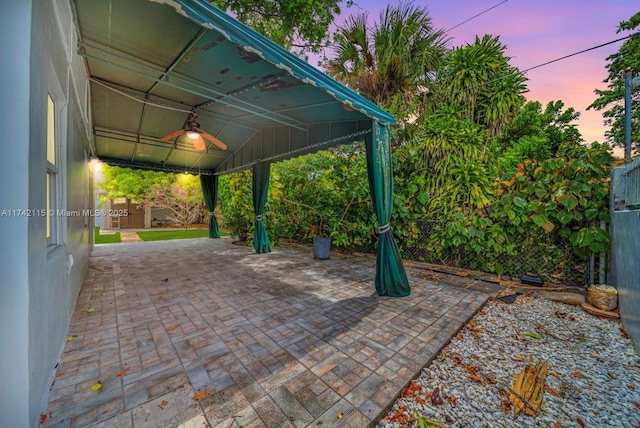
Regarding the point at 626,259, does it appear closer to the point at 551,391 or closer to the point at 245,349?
the point at 551,391

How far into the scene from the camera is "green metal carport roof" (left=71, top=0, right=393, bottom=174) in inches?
81.5

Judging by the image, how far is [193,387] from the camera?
5.02 feet

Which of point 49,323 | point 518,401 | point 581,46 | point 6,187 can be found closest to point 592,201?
point 581,46

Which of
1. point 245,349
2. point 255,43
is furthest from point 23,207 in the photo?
point 255,43

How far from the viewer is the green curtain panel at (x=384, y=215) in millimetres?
3143

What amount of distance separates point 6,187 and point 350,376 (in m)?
2.04

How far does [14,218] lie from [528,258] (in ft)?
17.0

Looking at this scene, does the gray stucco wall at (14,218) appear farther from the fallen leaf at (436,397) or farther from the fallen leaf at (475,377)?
the fallen leaf at (475,377)

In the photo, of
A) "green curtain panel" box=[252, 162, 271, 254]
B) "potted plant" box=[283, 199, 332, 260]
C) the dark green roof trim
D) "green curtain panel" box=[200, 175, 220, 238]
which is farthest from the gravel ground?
"green curtain panel" box=[200, 175, 220, 238]

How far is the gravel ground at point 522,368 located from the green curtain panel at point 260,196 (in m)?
4.62

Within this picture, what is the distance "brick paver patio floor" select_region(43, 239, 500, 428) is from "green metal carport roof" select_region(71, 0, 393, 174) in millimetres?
2336

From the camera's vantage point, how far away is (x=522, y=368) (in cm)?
180

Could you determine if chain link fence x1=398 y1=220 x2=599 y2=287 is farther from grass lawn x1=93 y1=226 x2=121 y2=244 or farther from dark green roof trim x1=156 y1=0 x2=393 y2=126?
grass lawn x1=93 y1=226 x2=121 y2=244

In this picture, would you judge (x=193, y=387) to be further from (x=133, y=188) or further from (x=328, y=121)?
(x=133, y=188)
